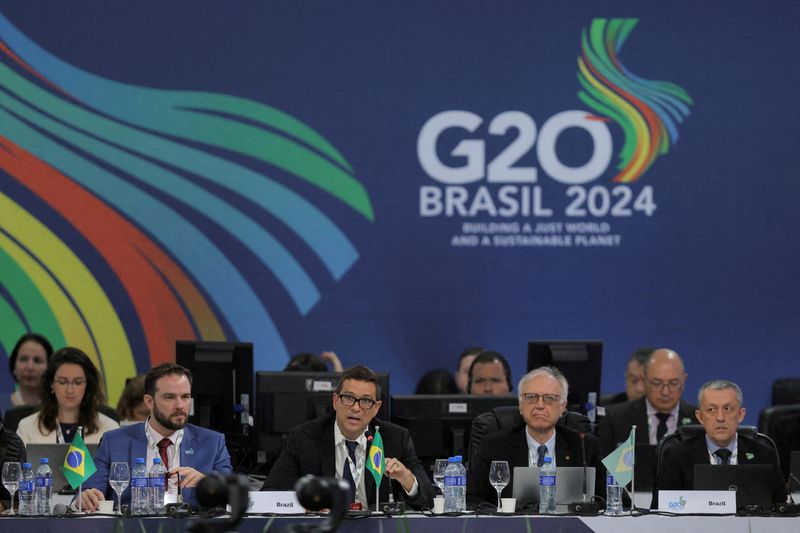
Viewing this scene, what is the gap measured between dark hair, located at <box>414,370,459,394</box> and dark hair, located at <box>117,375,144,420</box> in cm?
195

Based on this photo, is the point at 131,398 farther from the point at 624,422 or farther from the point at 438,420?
the point at 624,422

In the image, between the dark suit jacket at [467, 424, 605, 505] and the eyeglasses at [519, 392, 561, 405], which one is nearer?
the dark suit jacket at [467, 424, 605, 505]

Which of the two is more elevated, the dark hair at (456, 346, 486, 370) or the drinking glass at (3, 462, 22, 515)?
the dark hair at (456, 346, 486, 370)

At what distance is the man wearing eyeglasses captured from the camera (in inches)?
235

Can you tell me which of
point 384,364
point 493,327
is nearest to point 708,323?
point 493,327

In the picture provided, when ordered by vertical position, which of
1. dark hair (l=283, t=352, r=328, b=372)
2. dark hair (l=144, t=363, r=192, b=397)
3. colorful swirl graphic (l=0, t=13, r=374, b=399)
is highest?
colorful swirl graphic (l=0, t=13, r=374, b=399)

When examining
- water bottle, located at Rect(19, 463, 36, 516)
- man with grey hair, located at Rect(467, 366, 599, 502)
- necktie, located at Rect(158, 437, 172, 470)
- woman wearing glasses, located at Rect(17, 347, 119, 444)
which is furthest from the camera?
woman wearing glasses, located at Rect(17, 347, 119, 444)

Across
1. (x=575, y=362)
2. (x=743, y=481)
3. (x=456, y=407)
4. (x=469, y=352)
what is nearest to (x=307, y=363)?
(x=469, y=352)

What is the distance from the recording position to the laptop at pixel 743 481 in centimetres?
568

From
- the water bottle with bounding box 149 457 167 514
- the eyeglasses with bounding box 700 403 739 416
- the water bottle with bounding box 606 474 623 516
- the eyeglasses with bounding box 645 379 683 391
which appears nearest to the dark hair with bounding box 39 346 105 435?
the water bottle with bounding box 149 457 167 514

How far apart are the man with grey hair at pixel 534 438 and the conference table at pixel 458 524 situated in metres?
0.84

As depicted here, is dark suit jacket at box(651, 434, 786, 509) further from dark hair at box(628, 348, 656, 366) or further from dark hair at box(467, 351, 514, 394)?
dark hair at box(628, 348, 656, 366)

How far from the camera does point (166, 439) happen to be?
6.08 meters

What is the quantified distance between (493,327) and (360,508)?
3.82 m
